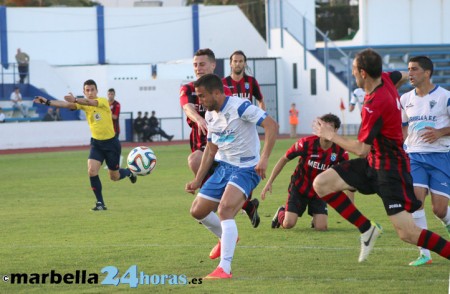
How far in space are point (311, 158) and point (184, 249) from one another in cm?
251

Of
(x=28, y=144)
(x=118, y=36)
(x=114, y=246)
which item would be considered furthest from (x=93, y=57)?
(x=114, y=246)

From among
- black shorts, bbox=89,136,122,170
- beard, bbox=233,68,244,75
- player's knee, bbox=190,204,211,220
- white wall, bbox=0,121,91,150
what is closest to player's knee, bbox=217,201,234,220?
player's knee, bbox=190,204,211,220

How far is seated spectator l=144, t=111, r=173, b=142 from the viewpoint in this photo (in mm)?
42594

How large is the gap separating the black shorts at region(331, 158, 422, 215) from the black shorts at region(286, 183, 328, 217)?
368 cm

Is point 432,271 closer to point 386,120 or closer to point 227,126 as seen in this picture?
point 386,120

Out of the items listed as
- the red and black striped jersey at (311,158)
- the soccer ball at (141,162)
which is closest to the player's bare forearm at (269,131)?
the red and black striped jersey at (311,158)

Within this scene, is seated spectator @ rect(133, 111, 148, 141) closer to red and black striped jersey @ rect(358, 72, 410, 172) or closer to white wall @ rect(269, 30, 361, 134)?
white wall @ rect(269, 30, 361, 134)

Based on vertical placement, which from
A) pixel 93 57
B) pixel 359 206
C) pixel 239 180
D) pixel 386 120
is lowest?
pixel 359 206

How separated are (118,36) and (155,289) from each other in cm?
4590

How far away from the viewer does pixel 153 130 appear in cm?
4288

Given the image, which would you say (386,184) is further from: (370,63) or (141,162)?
(141,162)

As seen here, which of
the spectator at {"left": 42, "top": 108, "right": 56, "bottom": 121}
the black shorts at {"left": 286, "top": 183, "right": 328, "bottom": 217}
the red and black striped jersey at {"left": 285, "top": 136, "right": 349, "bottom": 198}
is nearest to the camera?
the red and black striped jersey at {"left": 285, "top": 136, "right": 349, "bottom": 198}

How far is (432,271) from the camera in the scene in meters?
8.65

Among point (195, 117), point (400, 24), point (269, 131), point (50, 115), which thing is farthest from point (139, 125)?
point (269, 131)
